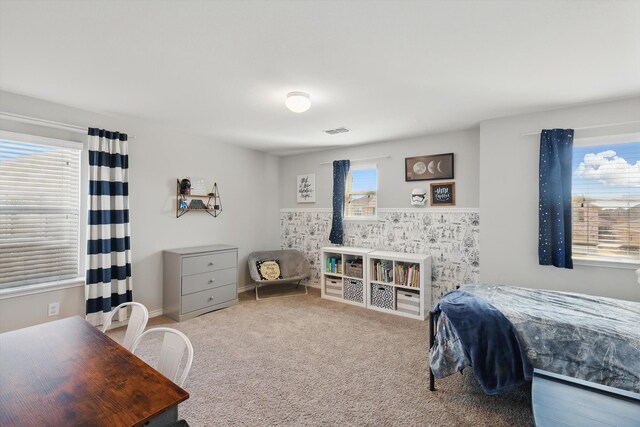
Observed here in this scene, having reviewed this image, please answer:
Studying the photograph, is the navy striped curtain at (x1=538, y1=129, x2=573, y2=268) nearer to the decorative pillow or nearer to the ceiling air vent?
the ceiling air vent

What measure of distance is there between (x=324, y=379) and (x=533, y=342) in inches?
57.4

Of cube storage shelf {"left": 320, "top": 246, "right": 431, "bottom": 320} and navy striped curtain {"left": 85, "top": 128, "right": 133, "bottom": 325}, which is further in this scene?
cube storage shelf {"left": 320, "top": 246, "right": 431, "bottom": 320}

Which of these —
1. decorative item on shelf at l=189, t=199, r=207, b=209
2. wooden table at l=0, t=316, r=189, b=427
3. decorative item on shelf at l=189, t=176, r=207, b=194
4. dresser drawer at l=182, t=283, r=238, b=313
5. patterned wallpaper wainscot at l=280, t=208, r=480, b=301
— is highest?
decorative item on shelf at l=189, t=176, r=207, b=194

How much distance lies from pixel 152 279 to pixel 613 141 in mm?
5028

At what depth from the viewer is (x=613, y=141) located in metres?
2.69

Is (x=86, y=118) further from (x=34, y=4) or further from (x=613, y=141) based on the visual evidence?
(x=613, y=141)

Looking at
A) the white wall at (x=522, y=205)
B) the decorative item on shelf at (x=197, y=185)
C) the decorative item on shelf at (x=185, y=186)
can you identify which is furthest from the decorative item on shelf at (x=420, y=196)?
the decorative item on shelf at (x=185, y=186)

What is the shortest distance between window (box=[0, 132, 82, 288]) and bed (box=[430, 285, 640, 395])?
11.6ft

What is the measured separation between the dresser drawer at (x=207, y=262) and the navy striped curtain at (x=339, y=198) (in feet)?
5.01

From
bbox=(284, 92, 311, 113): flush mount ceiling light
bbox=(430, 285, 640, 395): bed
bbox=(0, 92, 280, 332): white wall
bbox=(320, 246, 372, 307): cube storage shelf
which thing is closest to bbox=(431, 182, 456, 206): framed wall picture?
bbox=(320, 246, 372, 307): cube storage shelf

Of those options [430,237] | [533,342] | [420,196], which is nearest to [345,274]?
[430,237]

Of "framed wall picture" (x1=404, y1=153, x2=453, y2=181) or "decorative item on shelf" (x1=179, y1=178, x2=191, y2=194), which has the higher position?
→ "framed wall picture" (x1=404, y1=153, x2=453, y2=181)

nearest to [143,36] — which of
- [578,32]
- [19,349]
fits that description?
[19,349]

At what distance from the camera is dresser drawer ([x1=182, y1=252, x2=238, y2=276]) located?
352 centimetres
